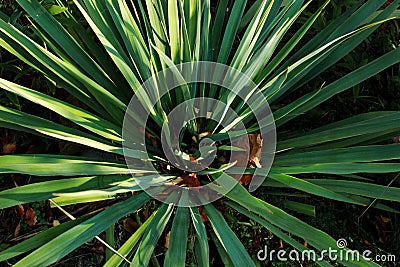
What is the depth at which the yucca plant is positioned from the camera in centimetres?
108

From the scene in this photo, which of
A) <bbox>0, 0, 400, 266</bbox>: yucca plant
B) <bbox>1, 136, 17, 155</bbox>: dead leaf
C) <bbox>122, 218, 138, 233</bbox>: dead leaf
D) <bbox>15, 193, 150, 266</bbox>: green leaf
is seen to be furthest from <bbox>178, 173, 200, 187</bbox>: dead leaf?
<bbox>1, 136, 17, 155</bbox>: dead leaf

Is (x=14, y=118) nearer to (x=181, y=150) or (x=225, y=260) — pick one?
(x=181, y=150)

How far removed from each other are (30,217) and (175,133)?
0.67 metres

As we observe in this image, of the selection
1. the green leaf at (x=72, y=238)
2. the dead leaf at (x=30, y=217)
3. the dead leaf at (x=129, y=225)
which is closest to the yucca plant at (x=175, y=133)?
the green leaf at (x=72, y=238)

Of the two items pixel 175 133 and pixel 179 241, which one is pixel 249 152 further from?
pixel 179 241

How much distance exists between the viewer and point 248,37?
47.5 inches

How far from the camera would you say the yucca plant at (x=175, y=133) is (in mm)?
1078

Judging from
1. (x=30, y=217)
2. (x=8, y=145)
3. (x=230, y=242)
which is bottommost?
(x=230, y=242)

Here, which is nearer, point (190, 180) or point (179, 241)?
point (179, 241)

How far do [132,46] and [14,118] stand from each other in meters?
0.33

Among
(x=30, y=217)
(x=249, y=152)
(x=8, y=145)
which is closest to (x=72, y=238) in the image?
(x=249, y=152)

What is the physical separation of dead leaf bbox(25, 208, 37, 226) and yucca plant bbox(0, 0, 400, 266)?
1.34ft

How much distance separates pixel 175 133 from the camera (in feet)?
4.24

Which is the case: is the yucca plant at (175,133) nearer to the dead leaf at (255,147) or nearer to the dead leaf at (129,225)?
the dead leaf at (255,147)
